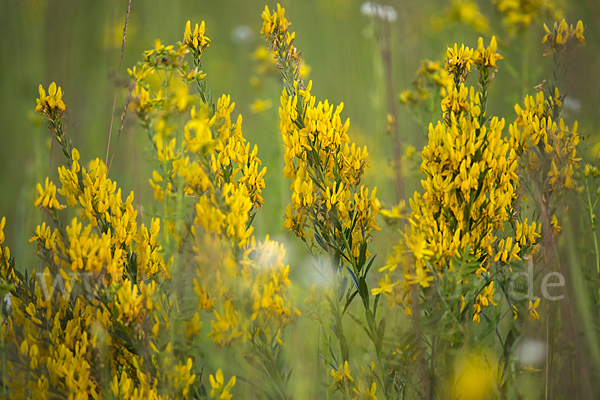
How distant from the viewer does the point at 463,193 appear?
97cm

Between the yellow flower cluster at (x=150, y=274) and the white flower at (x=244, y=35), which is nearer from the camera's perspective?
the yellow flower cluster at (x=150, y=274)

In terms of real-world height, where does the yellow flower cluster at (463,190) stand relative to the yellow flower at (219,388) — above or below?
above

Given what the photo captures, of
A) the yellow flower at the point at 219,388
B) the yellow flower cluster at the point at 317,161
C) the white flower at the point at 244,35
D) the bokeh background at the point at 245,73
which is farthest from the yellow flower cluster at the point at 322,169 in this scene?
the white flower at the point at 244,35

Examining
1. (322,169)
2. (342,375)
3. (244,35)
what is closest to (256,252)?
(322,169)

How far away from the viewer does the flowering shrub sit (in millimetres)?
910

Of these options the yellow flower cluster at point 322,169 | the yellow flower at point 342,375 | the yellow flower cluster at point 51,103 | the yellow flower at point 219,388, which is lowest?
the yellow flower at point 219,388

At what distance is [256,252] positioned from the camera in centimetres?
99

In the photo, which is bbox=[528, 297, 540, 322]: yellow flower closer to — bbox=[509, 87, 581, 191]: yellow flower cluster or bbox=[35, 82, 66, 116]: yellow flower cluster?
bbox=[509, 87, 581, 191]: yellow flower cluster

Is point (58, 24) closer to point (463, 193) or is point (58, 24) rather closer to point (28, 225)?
point (28, 225)

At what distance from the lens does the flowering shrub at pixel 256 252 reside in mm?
910

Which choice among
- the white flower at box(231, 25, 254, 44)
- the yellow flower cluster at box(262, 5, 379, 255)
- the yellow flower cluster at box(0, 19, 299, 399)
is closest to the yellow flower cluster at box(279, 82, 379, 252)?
the yellow flower cluster at box(262, 5, 379, 255)

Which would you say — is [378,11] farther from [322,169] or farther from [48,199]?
[48,199]

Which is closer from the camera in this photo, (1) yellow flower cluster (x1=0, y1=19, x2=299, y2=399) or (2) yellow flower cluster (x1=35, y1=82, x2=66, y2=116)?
(1) yellow flower cluster (x1=0, y1=19, x2=299, y2=399)

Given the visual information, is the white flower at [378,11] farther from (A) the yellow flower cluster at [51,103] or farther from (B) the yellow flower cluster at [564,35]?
(A) the yellow flower cluster at [51,103]
